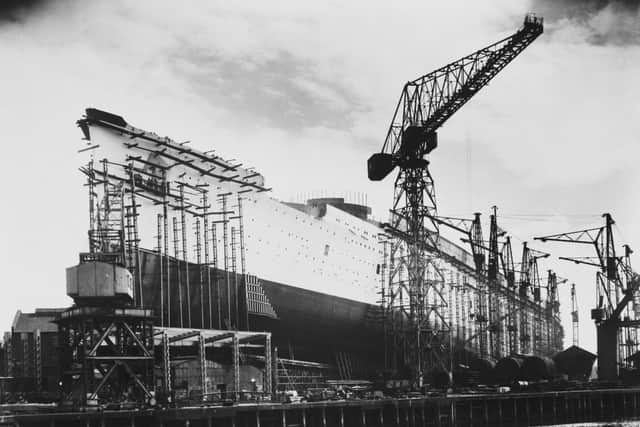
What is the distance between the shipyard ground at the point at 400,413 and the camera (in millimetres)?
35750

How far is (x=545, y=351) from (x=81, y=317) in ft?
307

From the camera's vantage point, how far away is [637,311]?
8331 cm

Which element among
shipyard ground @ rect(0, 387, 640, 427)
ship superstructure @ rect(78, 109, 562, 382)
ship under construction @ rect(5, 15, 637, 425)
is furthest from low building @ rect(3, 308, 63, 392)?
shipyard ground @ rect(0, 387, 640, 427)

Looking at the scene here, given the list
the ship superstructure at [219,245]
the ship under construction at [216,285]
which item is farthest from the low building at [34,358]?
the ship superstructure at [219,245]

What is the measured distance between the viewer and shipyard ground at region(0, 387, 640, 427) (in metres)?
35.8

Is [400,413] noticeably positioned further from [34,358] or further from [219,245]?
[34,358]

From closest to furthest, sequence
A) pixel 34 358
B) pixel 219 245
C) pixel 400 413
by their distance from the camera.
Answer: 1. pixel 400 413
2. pixel 34 358
3. pixel 219 245

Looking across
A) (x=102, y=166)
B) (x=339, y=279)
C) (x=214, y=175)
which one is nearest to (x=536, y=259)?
(x=339, y=279)

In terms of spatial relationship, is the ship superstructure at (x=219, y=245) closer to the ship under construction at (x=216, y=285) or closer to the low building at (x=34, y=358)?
the ship under construction at (x=216, y=285)

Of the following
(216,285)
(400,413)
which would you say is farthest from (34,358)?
(400,413)

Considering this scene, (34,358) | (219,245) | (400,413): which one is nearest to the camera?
(400,413)

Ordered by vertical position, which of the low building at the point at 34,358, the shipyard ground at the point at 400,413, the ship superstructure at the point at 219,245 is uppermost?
the ship superstructure at the point at 219,245

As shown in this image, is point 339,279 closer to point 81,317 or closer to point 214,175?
point 214,175

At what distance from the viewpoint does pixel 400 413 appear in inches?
1858
